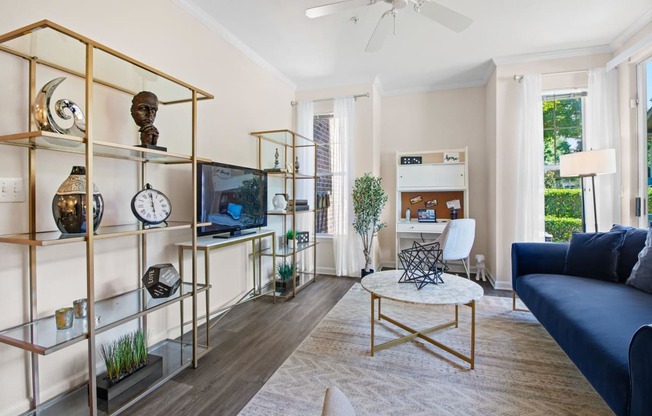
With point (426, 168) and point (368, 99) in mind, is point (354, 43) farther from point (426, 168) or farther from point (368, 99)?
point (426, 168)

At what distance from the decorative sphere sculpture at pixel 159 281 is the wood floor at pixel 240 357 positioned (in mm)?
541

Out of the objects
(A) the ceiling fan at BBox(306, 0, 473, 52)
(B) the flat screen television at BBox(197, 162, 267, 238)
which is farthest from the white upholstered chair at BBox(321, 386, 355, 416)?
(A) the ceiling fan at BBox(306, 0, 473, 52)

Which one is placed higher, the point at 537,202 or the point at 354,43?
the point at 354,43

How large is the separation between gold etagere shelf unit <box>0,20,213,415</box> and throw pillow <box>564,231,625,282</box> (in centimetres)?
289

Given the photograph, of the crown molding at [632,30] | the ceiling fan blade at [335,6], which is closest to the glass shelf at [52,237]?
the ceiling fan blade at [335,6]

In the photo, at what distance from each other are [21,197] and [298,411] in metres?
1.79

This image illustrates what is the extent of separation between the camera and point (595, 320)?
5.26ft

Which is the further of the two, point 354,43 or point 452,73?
point 452,73

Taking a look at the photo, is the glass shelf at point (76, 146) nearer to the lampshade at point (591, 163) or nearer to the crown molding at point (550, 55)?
the lampshade at point (591, 163)

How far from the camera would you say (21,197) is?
61.1 inches

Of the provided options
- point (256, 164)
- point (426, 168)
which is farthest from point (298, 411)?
point (426, 168)

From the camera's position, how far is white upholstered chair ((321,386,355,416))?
49cm

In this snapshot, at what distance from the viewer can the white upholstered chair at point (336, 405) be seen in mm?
487

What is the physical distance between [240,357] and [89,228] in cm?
134
